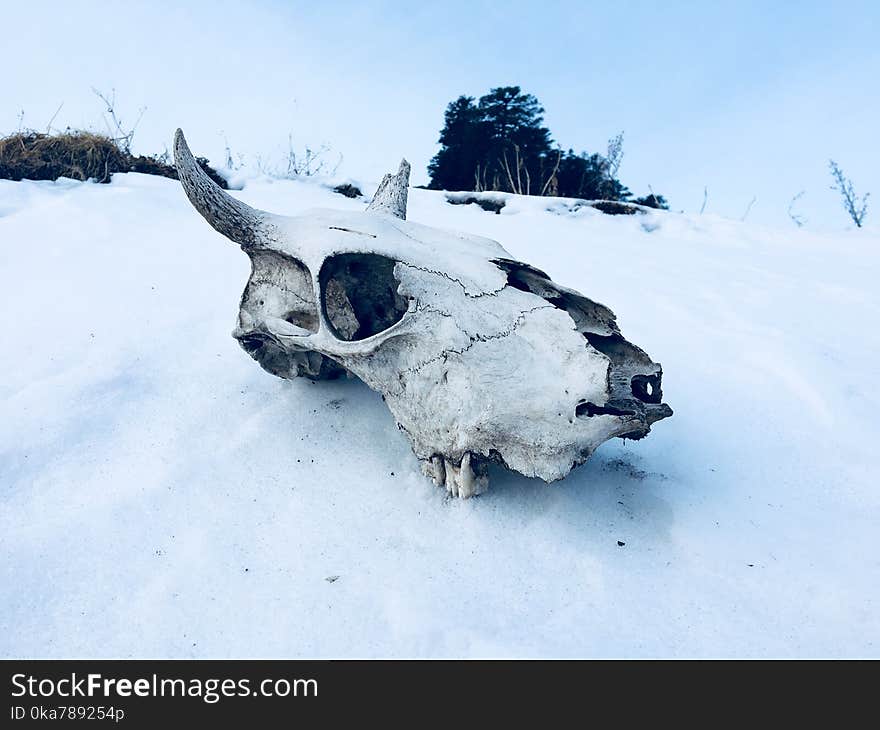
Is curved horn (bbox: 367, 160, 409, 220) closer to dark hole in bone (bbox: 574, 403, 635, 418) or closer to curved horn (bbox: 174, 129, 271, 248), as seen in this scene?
curved horn (bbox: 174, 129, 271, 248)

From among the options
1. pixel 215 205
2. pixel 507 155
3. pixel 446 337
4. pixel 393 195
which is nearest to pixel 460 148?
pixel 507 155

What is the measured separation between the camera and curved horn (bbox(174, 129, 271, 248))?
7.95ft

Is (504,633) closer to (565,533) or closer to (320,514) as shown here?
(565,533)

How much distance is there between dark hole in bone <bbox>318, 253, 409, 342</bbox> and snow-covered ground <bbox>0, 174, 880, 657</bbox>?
397mm

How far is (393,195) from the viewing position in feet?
10.7

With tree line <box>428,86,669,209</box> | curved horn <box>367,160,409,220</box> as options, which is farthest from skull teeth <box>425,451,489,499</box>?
tree line <box>428,86,669,209</box>

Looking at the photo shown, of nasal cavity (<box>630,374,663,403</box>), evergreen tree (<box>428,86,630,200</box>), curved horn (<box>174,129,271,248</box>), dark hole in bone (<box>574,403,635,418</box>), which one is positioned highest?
evergreen tree (<box>428,86,630,200</box>)

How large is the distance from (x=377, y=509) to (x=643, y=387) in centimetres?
100

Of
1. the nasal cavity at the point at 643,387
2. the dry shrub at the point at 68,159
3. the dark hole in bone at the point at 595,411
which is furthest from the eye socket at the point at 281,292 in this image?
the dry shrub at the point at 68,159

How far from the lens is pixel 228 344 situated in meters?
3.26

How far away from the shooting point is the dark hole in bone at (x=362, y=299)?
248cm

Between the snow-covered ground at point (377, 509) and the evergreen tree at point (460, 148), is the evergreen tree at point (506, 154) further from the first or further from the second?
the snow-covered ground at point (377, 509)

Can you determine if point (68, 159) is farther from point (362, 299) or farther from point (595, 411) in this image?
point (595, 411)
